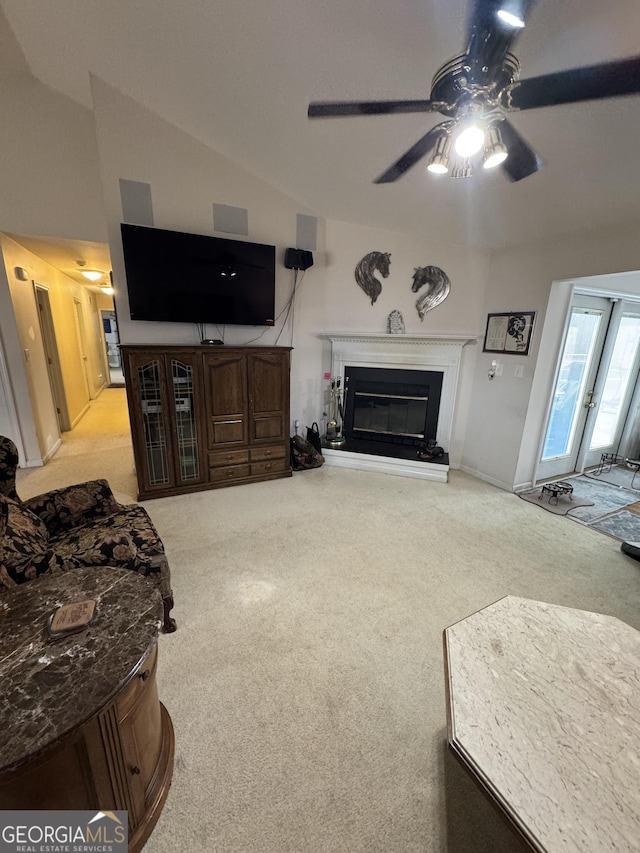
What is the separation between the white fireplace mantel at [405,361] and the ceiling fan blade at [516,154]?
1.95 metres

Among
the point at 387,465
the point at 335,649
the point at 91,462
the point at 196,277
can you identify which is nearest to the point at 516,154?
the point at 196,277

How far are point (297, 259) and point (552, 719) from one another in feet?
12.5

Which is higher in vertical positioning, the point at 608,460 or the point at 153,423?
the point at 153,423

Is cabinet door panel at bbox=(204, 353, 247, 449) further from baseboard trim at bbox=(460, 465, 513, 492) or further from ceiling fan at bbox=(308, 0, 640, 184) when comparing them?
baseboard trim at bbox=(460, 465, 513, 492)

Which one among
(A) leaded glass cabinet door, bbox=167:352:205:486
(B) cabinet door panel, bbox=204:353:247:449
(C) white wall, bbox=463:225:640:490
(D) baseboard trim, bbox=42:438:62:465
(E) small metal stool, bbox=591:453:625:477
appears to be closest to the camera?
(C) white wall, bbox=463:225:640:490

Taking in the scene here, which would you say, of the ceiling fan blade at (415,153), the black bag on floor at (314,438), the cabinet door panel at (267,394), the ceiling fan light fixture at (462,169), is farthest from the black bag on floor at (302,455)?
the ceiling fan light fixture at (462,169)

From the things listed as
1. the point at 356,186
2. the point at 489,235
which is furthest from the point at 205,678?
the point at 489,235

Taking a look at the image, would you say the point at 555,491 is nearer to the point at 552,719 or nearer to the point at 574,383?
the point at 574,383

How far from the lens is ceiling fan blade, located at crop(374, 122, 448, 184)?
157 centimetres

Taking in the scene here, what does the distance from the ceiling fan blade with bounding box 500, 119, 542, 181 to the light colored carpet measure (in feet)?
8.05

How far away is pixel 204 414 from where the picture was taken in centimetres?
333

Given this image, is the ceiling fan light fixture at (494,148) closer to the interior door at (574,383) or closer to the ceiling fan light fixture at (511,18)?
the ceiling fan light fixture at (511,18)

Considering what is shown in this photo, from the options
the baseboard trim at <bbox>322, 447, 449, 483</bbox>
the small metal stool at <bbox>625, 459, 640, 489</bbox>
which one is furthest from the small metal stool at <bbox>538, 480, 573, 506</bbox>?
the small metal stool at <bbox>625, 459, 640, 489</bbox>

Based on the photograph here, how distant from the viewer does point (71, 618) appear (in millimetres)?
1058
